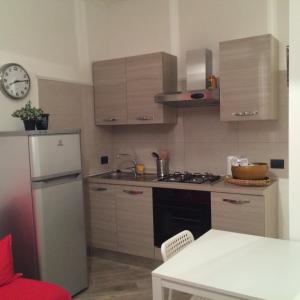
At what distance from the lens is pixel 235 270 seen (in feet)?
5.15

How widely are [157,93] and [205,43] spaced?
74 centimetres

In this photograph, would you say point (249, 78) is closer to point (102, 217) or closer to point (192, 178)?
point (192, 178)

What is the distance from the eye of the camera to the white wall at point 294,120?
1837mm

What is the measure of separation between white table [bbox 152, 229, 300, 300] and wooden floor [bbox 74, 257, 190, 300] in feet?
4.27

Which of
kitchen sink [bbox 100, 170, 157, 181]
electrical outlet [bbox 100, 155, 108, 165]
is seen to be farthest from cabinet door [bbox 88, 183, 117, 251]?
electrical outlet [bbox 100, 155, 108, 165]

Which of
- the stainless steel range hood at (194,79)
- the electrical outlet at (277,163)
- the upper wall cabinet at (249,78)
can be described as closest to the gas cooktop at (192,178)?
the electrical outlet at (277,163)

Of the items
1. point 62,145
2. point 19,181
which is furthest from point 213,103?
point 19,181

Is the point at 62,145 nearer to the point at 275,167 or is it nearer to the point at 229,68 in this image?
the point at 229,68

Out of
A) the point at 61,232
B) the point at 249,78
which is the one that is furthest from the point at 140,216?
the point at 249,78

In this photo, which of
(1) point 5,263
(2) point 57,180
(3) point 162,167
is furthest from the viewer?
(3) point 162,167

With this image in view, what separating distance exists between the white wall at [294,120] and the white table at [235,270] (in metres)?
0.16

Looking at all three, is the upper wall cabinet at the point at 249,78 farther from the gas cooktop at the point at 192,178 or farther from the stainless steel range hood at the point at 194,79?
the gas cooktop at the point at 192,178

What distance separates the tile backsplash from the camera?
3266 mm

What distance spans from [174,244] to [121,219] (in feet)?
5.28
